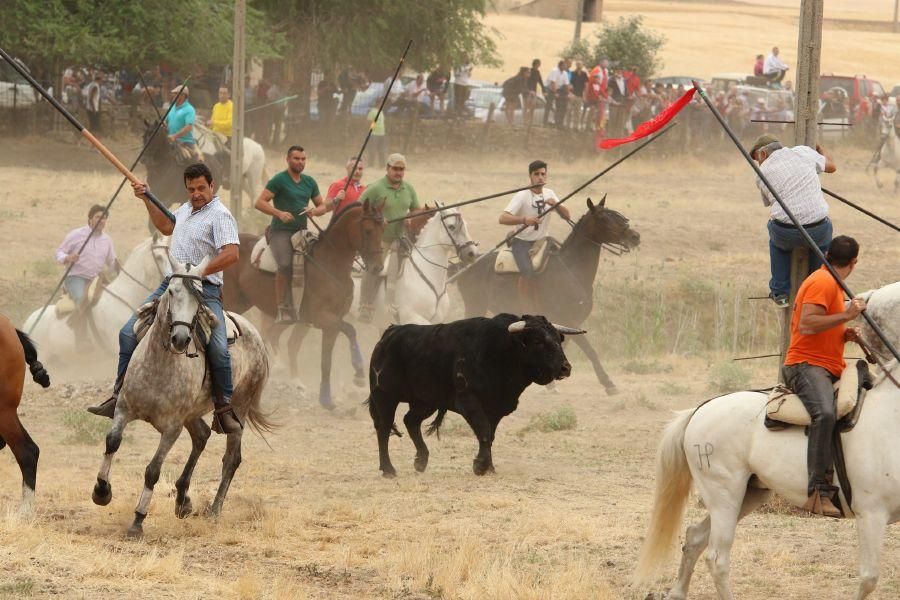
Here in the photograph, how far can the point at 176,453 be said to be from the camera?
1426 cm

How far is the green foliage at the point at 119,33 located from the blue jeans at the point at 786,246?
23318 millimetres

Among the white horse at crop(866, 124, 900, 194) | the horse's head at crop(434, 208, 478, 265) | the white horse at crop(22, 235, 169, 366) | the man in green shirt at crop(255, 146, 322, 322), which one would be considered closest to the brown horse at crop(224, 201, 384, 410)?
the man in green shirt at crop(255, 146, 322, 322)

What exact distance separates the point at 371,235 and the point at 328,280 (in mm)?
860

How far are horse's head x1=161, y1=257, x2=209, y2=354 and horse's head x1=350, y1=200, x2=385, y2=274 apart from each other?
669 centimetres

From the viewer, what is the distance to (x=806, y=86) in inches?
451

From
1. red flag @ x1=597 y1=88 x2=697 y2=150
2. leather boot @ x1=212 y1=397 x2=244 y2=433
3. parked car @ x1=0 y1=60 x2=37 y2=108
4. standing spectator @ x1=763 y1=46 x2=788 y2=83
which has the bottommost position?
leather boot @ x1=212 y1=397 x2=244 y2=433

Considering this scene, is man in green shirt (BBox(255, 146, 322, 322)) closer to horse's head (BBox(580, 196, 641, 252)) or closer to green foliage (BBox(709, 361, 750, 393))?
horse's head (BBox(580, 196, 641, 252))

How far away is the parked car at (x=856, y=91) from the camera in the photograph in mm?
41750

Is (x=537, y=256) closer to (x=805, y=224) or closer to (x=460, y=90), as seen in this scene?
(x=805, y=224)

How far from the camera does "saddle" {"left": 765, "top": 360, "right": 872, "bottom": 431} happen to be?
8.20 m

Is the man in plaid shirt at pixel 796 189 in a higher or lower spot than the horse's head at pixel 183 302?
higher

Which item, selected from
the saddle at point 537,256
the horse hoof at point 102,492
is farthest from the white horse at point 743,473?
the saddle at point 537,256

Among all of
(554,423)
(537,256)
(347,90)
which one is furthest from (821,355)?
(347,90)

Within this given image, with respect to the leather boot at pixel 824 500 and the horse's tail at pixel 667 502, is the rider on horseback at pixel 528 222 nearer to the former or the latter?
the horse's tail at pixel 667 502
